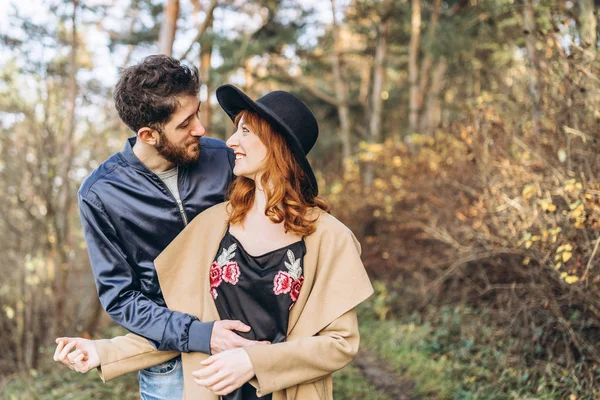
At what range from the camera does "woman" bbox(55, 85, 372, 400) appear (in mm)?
2160

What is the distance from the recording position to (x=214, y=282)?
2.37m

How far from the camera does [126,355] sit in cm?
239

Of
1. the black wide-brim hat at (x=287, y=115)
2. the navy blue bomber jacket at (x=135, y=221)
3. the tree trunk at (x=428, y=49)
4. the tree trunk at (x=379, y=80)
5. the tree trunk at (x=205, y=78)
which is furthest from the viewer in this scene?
the tree trunk at (x=379, y=80)

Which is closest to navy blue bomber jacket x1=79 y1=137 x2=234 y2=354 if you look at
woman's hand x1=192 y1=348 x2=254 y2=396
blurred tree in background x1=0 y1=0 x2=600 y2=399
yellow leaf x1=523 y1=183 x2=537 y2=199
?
woman's hand x1=192 y1=348 x2=254 y2=396

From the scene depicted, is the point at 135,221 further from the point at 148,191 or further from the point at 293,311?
the point at 293,311

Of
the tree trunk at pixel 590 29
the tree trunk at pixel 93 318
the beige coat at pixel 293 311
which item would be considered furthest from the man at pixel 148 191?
the tree trunk at pixel 93 318

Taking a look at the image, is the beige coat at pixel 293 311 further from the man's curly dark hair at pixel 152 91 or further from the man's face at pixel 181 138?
the man's curly dark hair at pixel 152 91

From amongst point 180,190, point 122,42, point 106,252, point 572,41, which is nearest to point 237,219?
point 180,190

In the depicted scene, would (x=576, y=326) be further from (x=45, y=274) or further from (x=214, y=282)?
(x=45, y=274)

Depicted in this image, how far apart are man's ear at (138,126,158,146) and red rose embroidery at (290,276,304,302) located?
0.96 metres

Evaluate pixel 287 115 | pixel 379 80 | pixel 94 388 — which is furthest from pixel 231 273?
pixel 379 80

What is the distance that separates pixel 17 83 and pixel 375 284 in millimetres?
5920

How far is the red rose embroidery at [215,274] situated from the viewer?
235cm

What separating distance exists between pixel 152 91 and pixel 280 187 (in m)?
0.79
